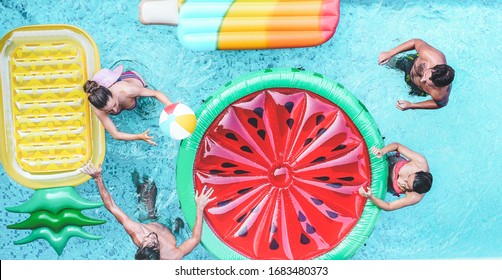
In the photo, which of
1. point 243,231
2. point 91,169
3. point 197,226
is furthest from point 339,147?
point 91,169

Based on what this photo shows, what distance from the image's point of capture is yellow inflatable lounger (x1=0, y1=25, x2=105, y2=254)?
375 cm

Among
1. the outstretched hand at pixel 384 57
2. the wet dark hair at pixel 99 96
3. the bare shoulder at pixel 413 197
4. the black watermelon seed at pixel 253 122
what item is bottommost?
the bare shoulder at pixel 413 197

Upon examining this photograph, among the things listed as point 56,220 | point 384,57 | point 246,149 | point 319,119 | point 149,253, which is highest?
point 384,57

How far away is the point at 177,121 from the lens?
348cm

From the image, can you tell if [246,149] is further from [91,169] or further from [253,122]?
[91,169]

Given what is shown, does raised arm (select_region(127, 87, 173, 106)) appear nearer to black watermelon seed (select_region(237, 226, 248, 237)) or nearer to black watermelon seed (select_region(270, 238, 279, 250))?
black watermelon seed (select_region(237, 226, 248, 237))

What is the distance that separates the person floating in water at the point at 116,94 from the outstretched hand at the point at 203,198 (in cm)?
45

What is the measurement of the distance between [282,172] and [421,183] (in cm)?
90

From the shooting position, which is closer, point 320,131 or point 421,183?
point 421,183

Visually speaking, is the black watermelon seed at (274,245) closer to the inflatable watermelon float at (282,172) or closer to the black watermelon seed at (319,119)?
the inflatable watermelon float at (282,172)

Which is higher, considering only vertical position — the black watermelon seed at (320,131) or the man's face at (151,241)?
the black watermelon seed at (320,131)

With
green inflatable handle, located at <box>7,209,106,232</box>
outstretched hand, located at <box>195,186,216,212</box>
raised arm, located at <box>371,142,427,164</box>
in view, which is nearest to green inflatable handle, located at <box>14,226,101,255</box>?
green inflatable handle, located at <box>7,209,106,232</box>

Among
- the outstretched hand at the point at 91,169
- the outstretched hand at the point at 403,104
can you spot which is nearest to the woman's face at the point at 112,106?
the outstretched hand at the point at 91,169

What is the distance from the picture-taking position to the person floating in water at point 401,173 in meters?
3.66
